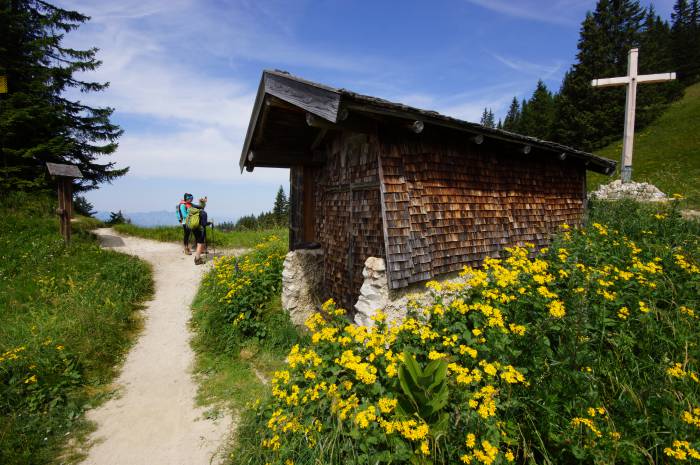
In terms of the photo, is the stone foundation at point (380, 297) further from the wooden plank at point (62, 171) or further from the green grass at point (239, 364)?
the wooden plank at point (62, 171)

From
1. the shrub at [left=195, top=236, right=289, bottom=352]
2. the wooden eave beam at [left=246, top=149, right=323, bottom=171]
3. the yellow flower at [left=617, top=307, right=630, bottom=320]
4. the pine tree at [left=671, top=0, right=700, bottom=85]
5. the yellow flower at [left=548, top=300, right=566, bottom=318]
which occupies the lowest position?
the shrub at [left=195, top=236, right=289, bottom=352]

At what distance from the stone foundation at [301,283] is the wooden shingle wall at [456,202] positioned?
9.40ft

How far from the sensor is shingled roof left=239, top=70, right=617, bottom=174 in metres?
3.66

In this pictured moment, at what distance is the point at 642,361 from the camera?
10.5 feet

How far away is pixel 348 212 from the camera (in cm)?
562

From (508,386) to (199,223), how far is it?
34.8 feet

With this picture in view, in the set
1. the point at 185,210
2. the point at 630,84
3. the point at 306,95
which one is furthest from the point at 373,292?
the point at 630,84

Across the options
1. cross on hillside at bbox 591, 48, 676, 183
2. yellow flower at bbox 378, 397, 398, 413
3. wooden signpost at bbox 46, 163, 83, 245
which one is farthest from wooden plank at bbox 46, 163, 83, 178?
cross on hillside at bbox 591, 48, 676, 183

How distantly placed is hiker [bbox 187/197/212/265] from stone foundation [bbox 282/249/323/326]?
18.6 feet

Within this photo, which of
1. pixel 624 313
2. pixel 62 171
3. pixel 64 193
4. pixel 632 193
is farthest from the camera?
pixel 64 193

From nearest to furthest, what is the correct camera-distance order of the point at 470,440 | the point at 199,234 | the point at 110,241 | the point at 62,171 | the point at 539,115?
the point at 470,440 → the point at 62,171 → the point at 199,234 → the point at 110,241 → the point at 539,115

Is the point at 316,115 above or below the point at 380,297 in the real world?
above

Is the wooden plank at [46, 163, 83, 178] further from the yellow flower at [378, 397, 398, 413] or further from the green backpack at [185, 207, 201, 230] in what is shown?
the yellow flower at [378, 397, 398, 413]

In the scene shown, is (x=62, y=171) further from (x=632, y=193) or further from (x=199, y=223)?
(x=632, y=193)
